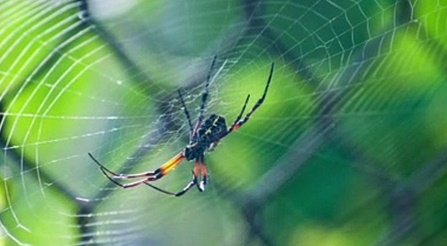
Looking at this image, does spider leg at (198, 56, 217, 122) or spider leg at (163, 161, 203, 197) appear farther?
spider leg at (163, 161, 203, 197)

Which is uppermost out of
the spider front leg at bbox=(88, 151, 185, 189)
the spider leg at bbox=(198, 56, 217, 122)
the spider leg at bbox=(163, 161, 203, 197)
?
the spider leg at bbox=(198, 56, 217, 122)

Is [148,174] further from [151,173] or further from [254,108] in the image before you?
[254,108]

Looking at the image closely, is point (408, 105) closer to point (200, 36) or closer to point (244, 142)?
point (244, 142)

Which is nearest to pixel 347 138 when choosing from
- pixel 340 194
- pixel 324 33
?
pixel 340 194

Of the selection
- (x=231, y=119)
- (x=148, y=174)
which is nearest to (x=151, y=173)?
(x=148, y=174)

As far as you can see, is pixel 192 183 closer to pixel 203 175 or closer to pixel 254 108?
pixel 203 175

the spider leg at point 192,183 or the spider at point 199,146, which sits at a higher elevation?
the spider at point 199,146

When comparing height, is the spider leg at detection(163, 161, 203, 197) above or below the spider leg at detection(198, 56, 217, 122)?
below

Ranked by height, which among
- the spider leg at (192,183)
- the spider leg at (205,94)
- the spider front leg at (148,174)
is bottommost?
the spider leg at (192,183)
